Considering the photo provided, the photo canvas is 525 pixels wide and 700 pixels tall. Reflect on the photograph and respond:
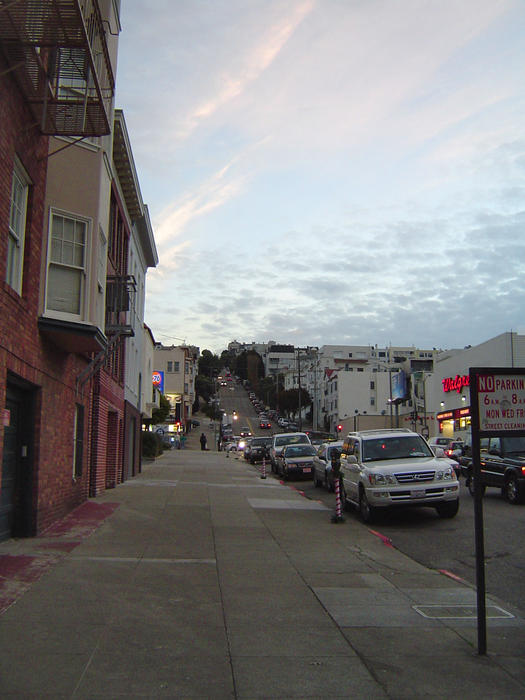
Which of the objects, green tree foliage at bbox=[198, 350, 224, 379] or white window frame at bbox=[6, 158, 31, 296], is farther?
green tree foliage at bbox=[198, 350, 224, 379]

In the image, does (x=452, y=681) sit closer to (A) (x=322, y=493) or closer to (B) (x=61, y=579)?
(B) (x=61, y=579)

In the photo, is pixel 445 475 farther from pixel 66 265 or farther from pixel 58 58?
pixel 58 58

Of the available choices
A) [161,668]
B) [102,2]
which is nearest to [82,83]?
[102,2]

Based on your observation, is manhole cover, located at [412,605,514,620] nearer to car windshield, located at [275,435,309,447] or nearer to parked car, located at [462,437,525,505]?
parked car, located at [462,437,525,505]

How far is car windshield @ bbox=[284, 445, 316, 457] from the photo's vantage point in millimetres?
27453

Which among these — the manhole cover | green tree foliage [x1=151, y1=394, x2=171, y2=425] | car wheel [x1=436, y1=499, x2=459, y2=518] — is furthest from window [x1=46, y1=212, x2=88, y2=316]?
green tree foliage [x1=151, y1=394, x2=171, y2=425]

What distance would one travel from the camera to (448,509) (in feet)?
47.2

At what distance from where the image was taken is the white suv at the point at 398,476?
1366 cm

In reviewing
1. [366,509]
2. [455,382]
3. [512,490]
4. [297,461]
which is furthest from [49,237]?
[455,382]

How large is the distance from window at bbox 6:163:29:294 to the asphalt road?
7224 millimetres

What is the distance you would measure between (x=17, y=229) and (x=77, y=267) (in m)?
1.81

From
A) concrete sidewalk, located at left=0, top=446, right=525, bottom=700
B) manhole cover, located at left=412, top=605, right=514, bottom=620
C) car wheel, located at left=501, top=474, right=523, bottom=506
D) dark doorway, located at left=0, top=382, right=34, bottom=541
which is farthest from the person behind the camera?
car wheel, located at left=501, top=474, right=523, bottom=506

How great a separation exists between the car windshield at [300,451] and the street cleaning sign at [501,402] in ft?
70.9

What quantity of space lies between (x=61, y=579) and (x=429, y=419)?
5923cm
